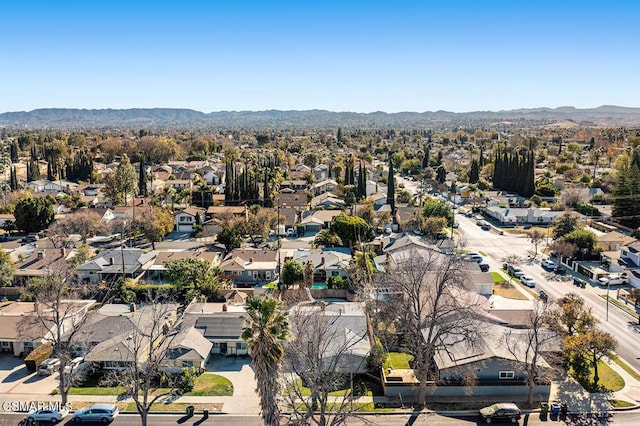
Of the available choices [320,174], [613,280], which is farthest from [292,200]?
[613,280]

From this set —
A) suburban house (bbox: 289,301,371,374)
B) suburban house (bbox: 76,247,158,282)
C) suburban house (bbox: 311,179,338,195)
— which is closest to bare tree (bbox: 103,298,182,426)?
suburban house (bbox: 289,301,371,374)

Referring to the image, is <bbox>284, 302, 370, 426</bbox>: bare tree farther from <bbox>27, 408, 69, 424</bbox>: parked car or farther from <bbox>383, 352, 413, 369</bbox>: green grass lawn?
<bbox>27, 408, 69, 424</bbox>: parked car

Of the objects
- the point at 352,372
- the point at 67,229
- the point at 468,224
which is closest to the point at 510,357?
the point at 352,372

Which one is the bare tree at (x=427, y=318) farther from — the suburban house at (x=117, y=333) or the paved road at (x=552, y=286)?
the suburban house at (x=117, y=333)

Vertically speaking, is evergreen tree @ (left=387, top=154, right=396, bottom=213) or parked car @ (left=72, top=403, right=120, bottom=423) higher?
evergreen tree @ (left=387, top=154, right=396, bottom=213)

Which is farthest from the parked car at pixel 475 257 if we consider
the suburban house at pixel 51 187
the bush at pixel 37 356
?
the suburban house at pixel 51 187

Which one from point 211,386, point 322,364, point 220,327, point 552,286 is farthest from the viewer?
point 552,286

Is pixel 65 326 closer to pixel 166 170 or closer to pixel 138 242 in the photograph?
pixel 138 242

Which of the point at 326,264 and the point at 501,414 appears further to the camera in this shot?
the point at 326,264

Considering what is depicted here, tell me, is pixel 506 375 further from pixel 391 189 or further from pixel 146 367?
pixel 391 189
